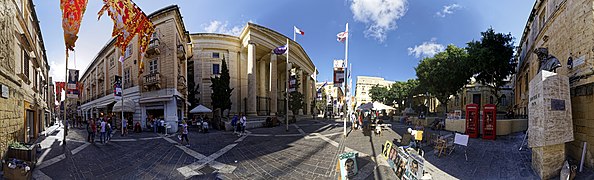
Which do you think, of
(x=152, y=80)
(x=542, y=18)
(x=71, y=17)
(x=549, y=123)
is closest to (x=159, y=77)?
(x=152, y=80)

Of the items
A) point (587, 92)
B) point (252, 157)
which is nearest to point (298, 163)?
point (252, 157)

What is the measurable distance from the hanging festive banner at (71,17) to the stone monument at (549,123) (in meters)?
16.6

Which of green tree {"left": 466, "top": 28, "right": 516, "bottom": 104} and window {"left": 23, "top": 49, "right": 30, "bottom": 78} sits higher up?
green tree {"left": 466, "top": 28, "right": 516, "bottom": 104}

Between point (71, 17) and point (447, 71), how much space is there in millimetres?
31920

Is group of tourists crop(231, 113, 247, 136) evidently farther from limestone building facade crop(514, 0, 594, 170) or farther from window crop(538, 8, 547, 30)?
window crop(538, 8, 547, 30)

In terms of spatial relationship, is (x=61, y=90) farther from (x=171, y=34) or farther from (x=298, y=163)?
(x=298, y=163)

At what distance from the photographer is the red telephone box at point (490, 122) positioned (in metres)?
13.0

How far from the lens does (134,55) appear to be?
2303 cm

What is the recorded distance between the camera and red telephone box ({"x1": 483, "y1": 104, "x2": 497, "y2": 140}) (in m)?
13.0

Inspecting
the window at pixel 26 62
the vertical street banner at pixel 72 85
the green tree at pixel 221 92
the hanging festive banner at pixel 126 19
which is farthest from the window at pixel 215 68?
the window at pixel 26 62

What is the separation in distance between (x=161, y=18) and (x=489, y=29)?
96.7 ft

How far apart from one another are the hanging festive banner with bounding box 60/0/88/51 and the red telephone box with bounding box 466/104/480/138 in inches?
788

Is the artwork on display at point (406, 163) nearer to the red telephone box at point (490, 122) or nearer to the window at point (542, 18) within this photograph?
the red telephone box at point (490, 122)

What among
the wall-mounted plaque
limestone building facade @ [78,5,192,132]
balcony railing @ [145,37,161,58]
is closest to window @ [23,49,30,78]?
limestone building facade @ [78,5,192,132]
